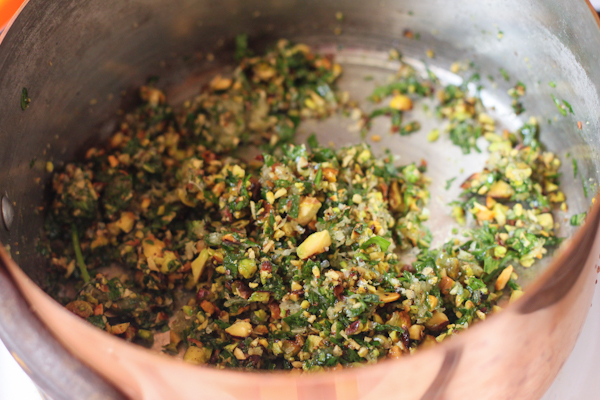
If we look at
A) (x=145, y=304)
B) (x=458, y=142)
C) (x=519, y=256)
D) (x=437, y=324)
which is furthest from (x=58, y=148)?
(x=519, y=256)

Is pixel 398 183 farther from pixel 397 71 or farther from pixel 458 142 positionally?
pixel 397 71

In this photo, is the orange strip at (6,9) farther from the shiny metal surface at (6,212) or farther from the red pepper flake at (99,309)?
the red pepper flake at (99,309)

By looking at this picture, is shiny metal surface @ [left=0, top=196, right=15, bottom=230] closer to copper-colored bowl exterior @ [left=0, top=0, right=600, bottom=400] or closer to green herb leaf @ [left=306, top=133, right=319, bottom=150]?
copper-colored bowl exterior @ [left=0, top=0, right=600, bottom=400]

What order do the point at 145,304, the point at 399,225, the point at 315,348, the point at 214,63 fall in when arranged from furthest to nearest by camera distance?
the point at 214,63 < the point at 399,225 < the point at 145,304 < the point at 315,348

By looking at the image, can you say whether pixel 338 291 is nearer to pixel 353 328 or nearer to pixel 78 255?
pixel 353 328

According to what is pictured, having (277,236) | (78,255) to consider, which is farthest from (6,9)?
(277,236)
